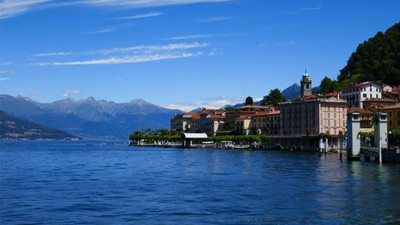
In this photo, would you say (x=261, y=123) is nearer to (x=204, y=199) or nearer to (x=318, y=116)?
(x=318, y=116)

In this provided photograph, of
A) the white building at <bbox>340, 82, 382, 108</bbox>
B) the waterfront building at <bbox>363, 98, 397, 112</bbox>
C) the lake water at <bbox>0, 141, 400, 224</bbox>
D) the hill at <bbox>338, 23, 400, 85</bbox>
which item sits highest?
the hill at <bbox>338, 23, 400, 85</bbox>

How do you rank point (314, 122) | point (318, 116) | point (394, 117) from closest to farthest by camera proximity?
point (394, 117) → point (318, 116) → point (314, 122)

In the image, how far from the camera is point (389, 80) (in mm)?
189625

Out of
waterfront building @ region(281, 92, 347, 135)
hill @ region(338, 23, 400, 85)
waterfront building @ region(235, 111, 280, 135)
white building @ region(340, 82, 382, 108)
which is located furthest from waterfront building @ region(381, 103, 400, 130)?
hill @ region(338, 23, 400, 85)

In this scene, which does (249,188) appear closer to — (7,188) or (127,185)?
(127,185)

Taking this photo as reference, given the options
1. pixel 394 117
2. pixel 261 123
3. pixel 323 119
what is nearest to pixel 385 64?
pixel 261 123

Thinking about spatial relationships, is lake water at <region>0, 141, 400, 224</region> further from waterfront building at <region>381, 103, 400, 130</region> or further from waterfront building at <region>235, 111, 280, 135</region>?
waterfront building at <region>235, 111, 280, 135</region>

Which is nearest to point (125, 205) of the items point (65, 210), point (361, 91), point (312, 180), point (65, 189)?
point (65, 210)

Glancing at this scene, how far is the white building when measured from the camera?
16812cm

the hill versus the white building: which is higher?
the hill

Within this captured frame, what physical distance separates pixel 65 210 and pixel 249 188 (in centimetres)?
1762

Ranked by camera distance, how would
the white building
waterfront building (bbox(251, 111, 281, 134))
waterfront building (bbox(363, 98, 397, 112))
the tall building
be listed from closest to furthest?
the tall building → waterfront building (bbox(363, 98, 397, 112)) → the white building → waterfront building (bbox(251, 111, 281, 134))

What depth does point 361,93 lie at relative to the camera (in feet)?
554

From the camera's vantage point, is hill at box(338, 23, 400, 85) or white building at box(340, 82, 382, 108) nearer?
white building at box(340, 82, 382, 108)
